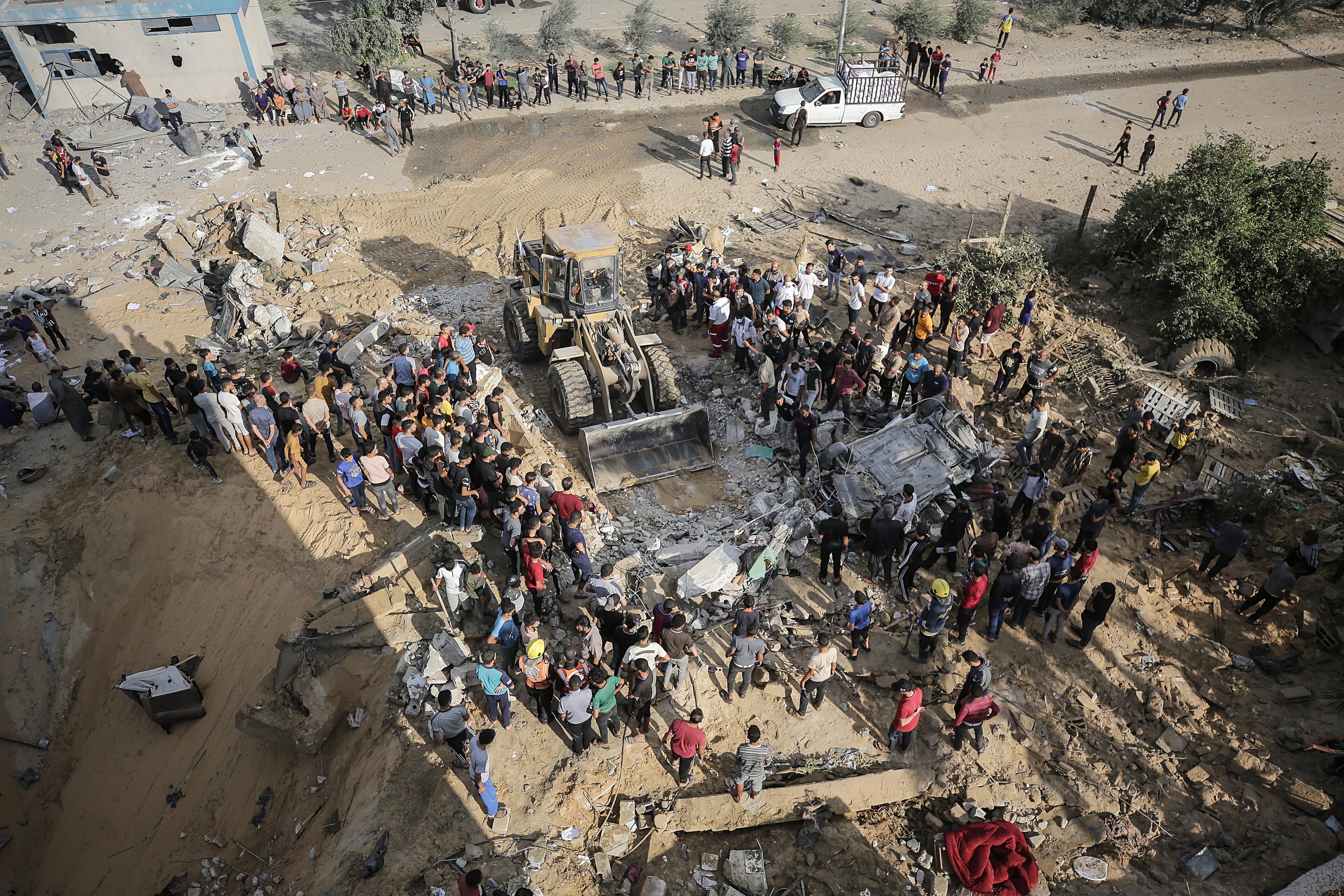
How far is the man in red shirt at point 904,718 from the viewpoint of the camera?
7672 mm

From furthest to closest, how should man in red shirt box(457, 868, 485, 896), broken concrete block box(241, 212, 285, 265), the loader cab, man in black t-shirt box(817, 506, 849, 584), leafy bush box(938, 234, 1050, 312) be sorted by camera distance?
broken concrete block box(241, 212, 285, 265)
leafy bush box(938, 234, 1050, 312)
the loader cab
man in black t-shirt box(817, 506, 849, 584)
man in red shirt box(457, 868, 485, 896)

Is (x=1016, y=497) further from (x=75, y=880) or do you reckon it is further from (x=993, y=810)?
(x=75, y=880)

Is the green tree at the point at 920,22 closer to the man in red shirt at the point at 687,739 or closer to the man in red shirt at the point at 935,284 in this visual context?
the man in red shirt at the point at 935,284

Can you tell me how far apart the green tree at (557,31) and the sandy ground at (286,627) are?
8.90m

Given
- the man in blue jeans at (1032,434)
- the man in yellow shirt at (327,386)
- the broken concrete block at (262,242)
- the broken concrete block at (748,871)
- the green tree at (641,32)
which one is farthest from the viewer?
the green tree at (641,32)

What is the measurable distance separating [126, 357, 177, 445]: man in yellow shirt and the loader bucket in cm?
604

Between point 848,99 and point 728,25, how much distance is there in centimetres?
598

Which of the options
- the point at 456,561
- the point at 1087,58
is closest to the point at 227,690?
the point at 456,561

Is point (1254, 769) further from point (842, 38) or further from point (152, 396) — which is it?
point (842, 38)

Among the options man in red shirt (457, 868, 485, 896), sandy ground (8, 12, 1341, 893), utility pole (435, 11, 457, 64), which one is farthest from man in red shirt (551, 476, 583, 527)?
utility pole (435, 11, 457, 64)

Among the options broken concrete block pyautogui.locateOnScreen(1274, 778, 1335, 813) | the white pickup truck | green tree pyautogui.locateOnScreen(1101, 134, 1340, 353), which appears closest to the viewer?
broken concrete block pyautogui.locateOnScreen(1274, 778, 1335, 813)

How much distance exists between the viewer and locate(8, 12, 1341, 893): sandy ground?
7.64 metres

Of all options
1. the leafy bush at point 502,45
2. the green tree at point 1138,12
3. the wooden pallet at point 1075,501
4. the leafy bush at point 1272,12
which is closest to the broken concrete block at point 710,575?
the wooden pallet at point 1075,501

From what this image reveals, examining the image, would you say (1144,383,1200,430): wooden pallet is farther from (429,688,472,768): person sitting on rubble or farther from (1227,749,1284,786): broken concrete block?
(429,688,472,768): person sitting on rubble
